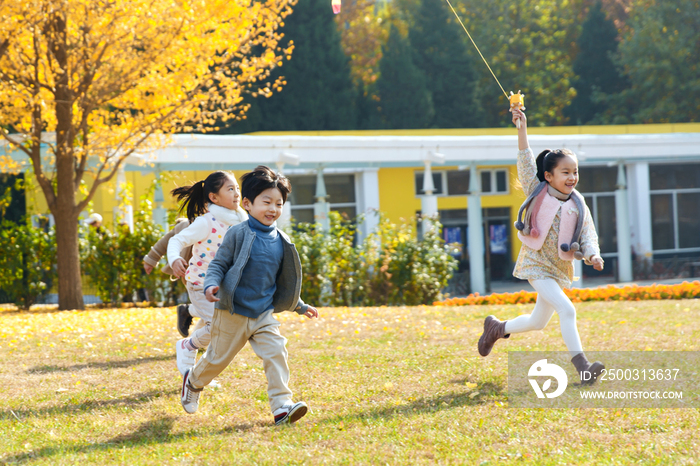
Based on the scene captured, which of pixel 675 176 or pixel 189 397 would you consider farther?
pixel 675 176

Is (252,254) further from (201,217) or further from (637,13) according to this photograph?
(637,13)

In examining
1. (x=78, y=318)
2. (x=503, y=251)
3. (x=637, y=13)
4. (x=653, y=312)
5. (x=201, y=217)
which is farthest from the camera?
(x=637, y=13)

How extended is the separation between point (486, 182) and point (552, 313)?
57.2 ft

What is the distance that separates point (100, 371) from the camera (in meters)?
5.63

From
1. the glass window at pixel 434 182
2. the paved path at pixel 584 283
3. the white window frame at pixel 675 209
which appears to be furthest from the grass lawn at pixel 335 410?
the white window frame at pixel 675 209

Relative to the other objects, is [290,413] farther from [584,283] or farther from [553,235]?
[584,283]

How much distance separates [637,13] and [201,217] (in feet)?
113

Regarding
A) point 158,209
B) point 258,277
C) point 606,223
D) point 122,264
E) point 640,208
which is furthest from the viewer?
point 606,223

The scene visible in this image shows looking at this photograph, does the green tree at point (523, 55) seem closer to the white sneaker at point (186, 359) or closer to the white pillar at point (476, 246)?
the white pillar at point (476, 246)

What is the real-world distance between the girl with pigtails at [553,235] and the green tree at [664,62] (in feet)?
97.6

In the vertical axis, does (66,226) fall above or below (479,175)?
below

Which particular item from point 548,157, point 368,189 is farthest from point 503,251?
point 548,157

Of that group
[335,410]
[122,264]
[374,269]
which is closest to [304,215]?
[374,269]

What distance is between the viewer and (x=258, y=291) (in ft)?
13.4
